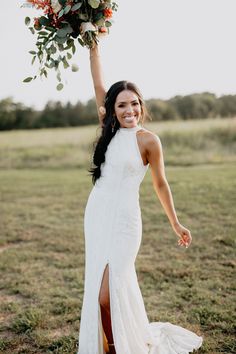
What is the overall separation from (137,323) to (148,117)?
173 centimetres

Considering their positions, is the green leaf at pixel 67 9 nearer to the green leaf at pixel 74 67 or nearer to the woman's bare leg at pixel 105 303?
the green leaf at pixel 74 67

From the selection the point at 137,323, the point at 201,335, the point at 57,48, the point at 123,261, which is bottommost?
the point at 201,335

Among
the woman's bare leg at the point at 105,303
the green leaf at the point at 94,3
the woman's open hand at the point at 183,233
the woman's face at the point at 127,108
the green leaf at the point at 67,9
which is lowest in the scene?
the woman's bare leg at the point at 105,303

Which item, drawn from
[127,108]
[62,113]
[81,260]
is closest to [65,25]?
[127,108]

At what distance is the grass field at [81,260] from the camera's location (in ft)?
14.9

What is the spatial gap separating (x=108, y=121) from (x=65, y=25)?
856 mm

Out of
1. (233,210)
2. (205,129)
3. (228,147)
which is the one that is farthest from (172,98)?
(233,210)

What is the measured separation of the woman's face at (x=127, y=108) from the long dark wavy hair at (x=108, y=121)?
0.05m

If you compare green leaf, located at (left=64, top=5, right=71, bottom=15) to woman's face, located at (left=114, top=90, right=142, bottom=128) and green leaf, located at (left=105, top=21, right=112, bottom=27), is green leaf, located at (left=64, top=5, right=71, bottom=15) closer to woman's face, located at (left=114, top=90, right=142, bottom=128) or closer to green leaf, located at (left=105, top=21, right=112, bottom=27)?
green leaf, located at (left=105, top=21, right=112, bottom=27)

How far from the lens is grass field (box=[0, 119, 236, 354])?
454 centimetres

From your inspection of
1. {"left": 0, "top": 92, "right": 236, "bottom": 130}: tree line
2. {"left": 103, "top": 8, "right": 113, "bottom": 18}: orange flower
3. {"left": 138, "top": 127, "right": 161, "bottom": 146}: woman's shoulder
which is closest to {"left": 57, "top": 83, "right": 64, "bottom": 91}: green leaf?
{"left": 103, "top": 8, "right": 113, "bottom": 18}: orange flower

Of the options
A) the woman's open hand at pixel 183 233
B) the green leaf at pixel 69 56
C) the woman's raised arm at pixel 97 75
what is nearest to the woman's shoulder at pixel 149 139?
the woman's raised arm at pixel 97 75

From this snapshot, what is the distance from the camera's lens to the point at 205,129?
68.4ft

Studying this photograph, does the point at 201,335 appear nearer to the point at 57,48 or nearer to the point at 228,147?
the point at 57,48
